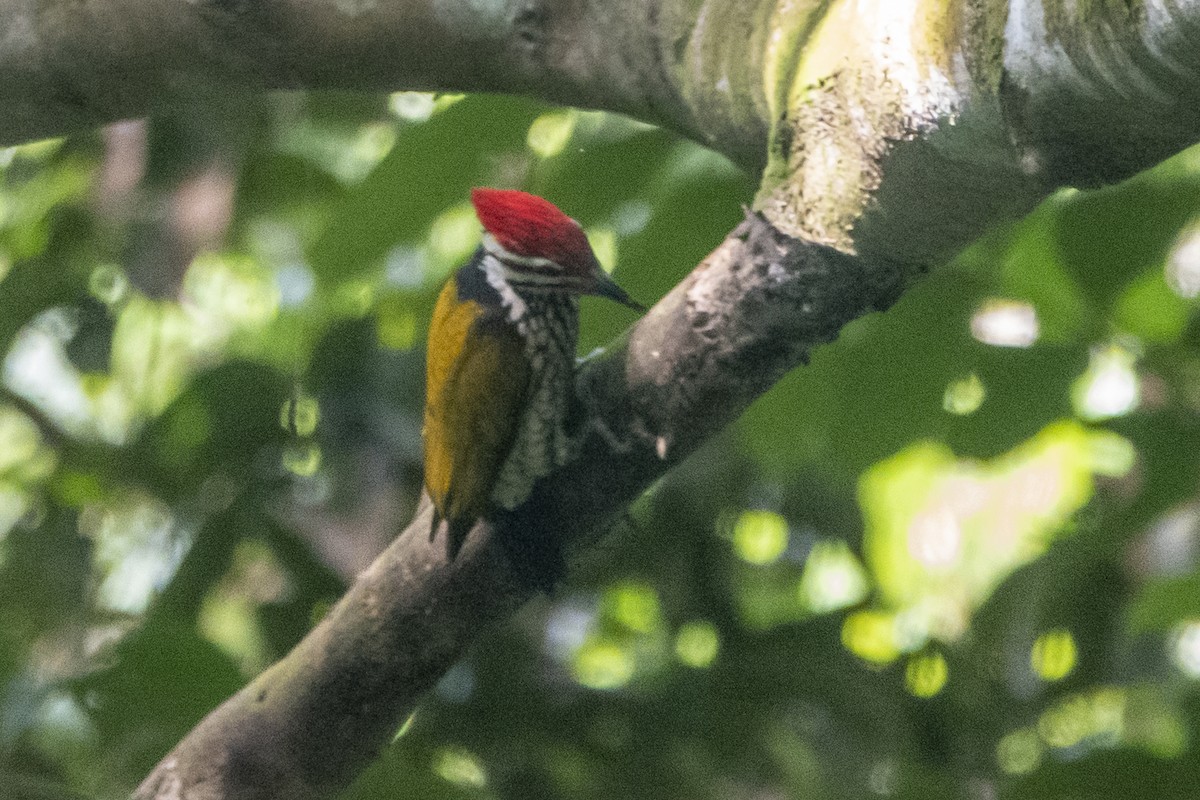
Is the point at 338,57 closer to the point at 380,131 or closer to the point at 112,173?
the point at 380,131

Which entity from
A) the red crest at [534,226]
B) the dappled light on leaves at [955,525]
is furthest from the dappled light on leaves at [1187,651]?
the red crest at [534,226]

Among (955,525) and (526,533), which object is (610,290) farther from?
(955,525)

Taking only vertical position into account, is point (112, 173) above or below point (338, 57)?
below

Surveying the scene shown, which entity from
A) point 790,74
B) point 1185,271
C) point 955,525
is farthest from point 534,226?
point 955,525

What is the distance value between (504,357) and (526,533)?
0.38 meters

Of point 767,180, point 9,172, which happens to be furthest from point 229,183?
point 767,180

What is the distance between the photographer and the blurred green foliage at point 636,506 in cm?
175

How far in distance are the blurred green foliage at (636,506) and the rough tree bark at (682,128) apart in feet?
0.45

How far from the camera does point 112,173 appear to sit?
9.82 ft

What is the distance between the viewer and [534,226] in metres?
1.85

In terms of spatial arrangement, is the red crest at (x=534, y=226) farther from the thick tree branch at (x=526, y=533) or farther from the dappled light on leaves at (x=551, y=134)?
the thick tree branch at (x=526, y=533)

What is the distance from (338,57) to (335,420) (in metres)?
1.12

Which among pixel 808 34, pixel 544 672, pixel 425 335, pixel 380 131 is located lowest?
pixel 544 672

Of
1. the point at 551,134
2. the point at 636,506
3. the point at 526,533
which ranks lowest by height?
the point at 636,506
